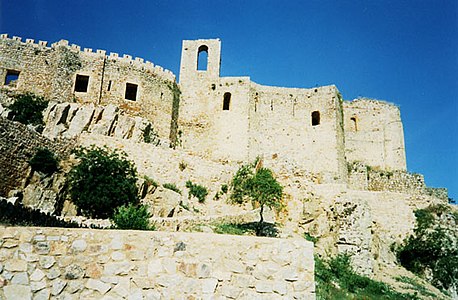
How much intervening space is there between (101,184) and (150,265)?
13941 mm

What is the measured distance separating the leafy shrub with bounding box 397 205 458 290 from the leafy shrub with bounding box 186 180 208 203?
1160 centimetres

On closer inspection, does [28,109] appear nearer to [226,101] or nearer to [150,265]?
[226,101]

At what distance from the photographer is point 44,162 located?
19.4 metres

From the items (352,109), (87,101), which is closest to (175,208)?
(87,101)

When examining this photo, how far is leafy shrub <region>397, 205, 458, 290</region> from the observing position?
21.6 meters

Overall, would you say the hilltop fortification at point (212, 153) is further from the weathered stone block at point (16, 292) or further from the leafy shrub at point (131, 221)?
the leafy shrub at point (131, 221)

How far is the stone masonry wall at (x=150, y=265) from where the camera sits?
18.9 ft

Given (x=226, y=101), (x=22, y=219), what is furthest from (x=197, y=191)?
(x=22, y=219)

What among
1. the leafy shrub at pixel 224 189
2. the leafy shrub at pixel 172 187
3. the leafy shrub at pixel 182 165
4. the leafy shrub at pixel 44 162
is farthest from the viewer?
the leafy shrub at pixel 182 165

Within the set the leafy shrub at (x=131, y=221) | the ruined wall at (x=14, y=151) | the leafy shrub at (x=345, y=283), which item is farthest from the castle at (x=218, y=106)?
the leafy shrub at (x=131, y=221)

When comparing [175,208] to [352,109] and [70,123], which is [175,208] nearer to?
[70,123]

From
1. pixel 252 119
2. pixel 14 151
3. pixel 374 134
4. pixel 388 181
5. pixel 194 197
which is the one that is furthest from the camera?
pixel 374 134

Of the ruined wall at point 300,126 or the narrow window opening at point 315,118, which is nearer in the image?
the ruined wall at point 300,126

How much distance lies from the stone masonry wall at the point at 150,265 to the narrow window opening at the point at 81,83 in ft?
91.6
